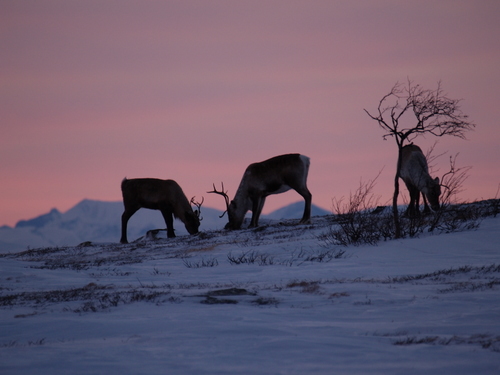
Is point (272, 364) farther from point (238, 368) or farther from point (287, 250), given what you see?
point (287, 250)

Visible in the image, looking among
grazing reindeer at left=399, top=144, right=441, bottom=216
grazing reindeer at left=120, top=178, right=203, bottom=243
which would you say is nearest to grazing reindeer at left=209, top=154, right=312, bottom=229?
grazing reindeer at left=120, top=178, right=203, bottom=243

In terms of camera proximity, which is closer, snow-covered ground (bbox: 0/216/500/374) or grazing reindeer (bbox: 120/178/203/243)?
snow-covered ground (bbox: 0/216/500/374)

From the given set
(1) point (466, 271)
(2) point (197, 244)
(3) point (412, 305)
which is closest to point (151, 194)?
(2) point (197, 244)

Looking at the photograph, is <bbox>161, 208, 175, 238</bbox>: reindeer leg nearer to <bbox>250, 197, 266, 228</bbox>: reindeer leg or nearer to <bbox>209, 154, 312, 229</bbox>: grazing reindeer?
<bbox>209, 154, 312, 229</bbox>: grazing reindeer

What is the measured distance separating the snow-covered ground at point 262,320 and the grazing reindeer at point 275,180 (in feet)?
38.7

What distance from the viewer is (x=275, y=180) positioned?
22891mm

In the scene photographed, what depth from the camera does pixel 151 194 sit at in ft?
78.8

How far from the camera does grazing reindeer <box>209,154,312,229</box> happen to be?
22703 millimetres

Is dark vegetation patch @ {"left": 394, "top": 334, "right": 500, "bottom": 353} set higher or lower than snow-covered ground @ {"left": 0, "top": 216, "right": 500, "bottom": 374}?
lower

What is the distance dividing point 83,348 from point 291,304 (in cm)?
252

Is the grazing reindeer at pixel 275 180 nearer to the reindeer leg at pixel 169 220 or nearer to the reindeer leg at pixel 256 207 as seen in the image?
the reindeer leg at pixel 256 207

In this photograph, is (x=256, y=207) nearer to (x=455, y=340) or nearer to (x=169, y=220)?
(x=169, y=220)

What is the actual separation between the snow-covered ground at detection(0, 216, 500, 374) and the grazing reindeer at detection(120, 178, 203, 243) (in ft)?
42.9

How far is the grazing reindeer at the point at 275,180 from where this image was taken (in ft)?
74.5
